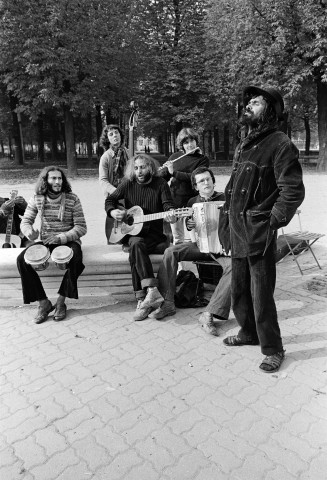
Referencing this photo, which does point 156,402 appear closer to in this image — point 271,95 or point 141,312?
point 141,312

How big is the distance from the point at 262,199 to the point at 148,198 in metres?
1.87

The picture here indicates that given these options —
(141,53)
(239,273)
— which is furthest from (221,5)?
(239,273)

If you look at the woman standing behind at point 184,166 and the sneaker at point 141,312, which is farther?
the woman standing behind at point 184,166

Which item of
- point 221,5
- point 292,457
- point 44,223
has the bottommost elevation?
point 292,457

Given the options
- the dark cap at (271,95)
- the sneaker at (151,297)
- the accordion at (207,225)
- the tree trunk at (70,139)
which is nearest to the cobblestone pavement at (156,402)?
the sneaker at (151,297)

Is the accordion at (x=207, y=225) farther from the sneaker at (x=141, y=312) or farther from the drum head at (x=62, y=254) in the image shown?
the drum head at (x=62, y=254)

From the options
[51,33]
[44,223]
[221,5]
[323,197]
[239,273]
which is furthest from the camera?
[221,5]

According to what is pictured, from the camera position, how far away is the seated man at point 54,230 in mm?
4477

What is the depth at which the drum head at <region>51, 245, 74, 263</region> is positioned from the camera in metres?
4.36

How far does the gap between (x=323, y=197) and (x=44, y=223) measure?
9948 mm

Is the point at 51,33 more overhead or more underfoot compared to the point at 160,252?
more overhead

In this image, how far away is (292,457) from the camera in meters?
2.49

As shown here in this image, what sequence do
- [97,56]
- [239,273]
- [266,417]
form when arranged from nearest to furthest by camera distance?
[266,417]
[239,273]
[97,56]

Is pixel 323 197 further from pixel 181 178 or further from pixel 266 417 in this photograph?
pixel 266 417
